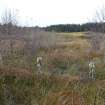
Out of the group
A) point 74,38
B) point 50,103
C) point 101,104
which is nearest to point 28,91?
point 50,103

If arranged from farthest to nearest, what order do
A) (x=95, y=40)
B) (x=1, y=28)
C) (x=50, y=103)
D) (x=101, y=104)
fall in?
1. (x=95, y=40)
2. (x=1, y=28)
3. (x=50, y=103)
4. (x=101, y=104)

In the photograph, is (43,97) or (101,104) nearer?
(101,104)

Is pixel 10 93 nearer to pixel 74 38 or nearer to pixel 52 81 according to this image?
pixel 52 81

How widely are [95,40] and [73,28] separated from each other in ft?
131

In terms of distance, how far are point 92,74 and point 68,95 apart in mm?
3463

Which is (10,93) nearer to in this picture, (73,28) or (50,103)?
(50,103)

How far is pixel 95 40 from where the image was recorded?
32219 millimetres

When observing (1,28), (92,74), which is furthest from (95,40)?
(92,74)

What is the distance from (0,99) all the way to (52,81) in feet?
5.84

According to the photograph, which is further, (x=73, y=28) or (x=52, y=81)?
(x=73, y=28)

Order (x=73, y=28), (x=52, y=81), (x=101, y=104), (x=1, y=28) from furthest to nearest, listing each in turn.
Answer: (x=73, y=28)
(x=1, y=28)
(x=52, y=81)
(x=101, y=104)

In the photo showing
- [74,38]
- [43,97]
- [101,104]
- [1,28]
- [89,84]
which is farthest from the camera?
[74,38]

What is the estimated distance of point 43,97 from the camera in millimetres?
8516

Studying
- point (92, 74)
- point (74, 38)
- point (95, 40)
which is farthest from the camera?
point (74, 38)
